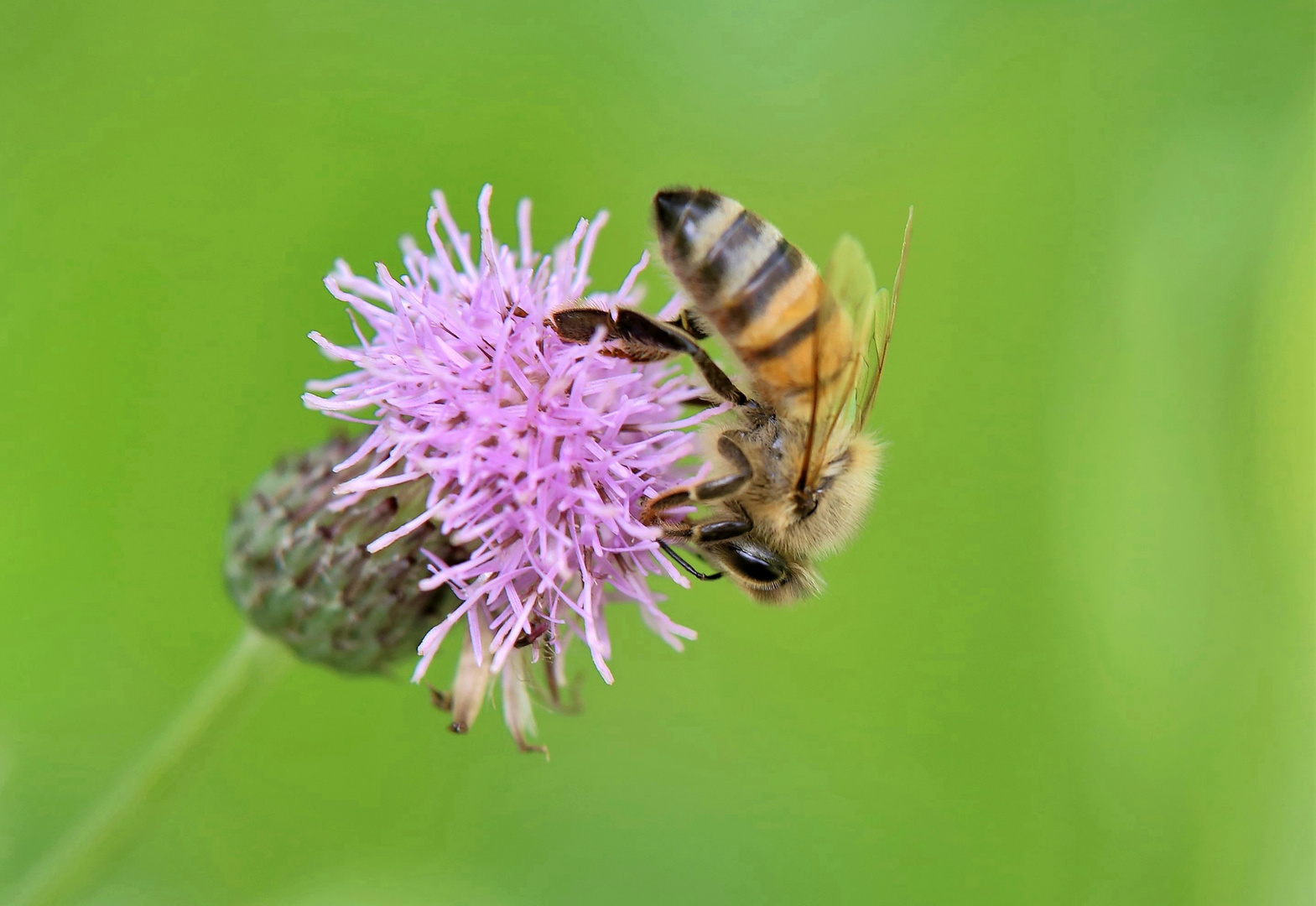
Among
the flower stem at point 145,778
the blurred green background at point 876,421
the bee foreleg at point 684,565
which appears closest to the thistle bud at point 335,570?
the flower stem at point 145,778

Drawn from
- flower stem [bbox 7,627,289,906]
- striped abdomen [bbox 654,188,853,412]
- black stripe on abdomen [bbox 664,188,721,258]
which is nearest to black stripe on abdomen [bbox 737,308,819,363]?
striped abdomen [bbox 654,188,853,412]

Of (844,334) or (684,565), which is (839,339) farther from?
(684,565)

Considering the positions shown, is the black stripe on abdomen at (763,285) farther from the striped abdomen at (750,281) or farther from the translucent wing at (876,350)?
the translucent wing at (876,350)

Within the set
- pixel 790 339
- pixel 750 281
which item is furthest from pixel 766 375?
pixel 750 281

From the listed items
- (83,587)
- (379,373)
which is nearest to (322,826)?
(83,587)

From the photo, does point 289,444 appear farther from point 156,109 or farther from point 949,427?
point 949,427
